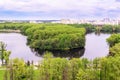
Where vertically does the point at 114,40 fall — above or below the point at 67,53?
above

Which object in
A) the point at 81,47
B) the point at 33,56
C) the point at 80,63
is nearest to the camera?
the point at 80,63

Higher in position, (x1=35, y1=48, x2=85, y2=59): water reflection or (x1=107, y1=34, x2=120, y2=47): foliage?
(x1=107, y1=34, x2=120, y2=47): foliage

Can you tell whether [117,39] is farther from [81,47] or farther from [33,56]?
[33,56]

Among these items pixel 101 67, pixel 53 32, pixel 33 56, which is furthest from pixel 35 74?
pixel 53 32

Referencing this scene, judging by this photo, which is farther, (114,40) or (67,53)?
(114,40)

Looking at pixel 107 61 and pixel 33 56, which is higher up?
pixel 107 61

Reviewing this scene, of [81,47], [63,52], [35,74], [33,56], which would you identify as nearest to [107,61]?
[35,74]

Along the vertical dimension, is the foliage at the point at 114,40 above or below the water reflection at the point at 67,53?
above

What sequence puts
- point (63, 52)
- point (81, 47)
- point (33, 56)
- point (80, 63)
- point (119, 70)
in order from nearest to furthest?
1. point (119, 70)
2. point (80, 63)
3. point (33, 56)
4. point (63, 52)
5. point (81, 47)

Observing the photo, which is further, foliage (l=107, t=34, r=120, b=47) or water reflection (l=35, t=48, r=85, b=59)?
foliage (l=107, t=34, r=120, b=47)

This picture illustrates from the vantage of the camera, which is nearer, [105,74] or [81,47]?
[105,74]

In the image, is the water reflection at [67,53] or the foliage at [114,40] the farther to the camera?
the foliage at [114,40]
